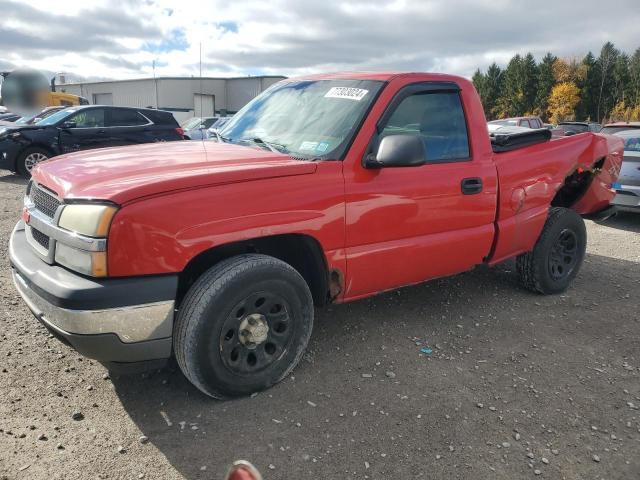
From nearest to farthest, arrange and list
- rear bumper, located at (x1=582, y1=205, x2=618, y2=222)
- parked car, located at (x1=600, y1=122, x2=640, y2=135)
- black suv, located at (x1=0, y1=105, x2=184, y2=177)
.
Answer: rear bumper, located at (x1=582, y1=205, x2=618, y2=222)
parked car, located at (x1=600, y1=122, x2=640, y2=135)
black suv, located at (x1=0, y1=105, x2=184, y2=177)

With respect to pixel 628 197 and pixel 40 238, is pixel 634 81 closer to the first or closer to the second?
pixel 628 197

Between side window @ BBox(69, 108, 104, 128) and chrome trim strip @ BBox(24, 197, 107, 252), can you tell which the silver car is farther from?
side window @ BBox(69, 108, 104, 128)

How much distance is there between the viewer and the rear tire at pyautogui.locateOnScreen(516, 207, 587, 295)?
4520mm

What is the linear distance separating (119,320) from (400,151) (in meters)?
1.77

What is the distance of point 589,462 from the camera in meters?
2.49

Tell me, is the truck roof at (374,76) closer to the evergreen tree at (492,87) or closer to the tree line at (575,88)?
the tree line at (575,88)

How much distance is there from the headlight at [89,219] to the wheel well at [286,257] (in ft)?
1.84

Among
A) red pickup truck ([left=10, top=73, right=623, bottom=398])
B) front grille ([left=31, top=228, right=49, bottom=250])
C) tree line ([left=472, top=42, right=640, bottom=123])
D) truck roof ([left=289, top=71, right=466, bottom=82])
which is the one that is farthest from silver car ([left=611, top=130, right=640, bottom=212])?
tree line ([left=472, top=42, right=640, bottom=123])

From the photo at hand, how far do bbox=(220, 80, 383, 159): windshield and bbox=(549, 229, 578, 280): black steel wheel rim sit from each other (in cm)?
250

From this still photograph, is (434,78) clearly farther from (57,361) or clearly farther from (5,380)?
(5,380)

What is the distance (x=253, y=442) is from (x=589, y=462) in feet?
5.46

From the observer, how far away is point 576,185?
16.6 feet

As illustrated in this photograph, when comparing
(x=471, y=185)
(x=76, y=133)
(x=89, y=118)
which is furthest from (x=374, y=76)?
(x=89, y=118)

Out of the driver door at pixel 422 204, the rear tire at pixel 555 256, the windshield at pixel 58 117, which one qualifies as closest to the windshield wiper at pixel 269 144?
the driver door at pixel 422 204
